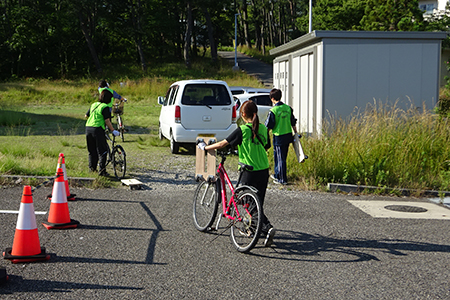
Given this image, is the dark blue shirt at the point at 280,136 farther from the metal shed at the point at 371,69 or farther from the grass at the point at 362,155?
the metal shed at the point at 371,69

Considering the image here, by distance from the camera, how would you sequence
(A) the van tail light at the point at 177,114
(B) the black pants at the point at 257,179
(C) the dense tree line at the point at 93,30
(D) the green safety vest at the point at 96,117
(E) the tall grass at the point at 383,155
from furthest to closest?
(C) the dense tree line at the point at 93,30 → (A) the van tail light at the point at 177,114 → (E) the tall grass at the point at 383,155 → (D) the green safety vest at the point at 96,117 → (B) the black pants at the point at 257,179

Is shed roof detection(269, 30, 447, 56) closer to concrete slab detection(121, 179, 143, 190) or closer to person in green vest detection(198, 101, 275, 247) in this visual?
concrete slab detection(121, 179, 143, 190)

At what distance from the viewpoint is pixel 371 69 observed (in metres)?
13.1

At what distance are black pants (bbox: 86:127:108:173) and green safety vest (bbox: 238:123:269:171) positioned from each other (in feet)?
15.5

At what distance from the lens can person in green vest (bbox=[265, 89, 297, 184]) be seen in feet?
33.0

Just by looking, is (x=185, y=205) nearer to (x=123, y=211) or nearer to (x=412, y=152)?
(x=123, y=211)

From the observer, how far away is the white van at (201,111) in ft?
43.4

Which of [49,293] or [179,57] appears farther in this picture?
[179,57]

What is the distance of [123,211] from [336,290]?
4.11 metres

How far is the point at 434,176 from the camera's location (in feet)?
34.5

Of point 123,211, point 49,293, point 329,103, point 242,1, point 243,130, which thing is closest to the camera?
point 49,293

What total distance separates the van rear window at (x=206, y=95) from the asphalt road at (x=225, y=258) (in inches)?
210

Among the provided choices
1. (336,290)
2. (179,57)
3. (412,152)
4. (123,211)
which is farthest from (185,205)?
(179,57)

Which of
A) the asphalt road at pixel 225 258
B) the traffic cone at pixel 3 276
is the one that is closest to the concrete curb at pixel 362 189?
the asphalt road at pixel 225 258
